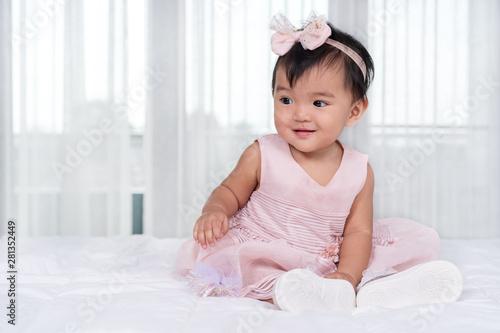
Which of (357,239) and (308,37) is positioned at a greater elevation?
(308,37)

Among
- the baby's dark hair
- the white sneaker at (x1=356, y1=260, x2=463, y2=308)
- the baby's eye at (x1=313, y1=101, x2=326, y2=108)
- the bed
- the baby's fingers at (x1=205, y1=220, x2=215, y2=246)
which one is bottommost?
the bed

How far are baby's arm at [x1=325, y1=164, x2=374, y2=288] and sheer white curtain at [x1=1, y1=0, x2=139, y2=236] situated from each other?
1.25 m

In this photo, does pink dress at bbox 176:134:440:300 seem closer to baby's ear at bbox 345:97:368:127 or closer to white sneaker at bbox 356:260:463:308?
baby's ear at bbox 345:97:368:127

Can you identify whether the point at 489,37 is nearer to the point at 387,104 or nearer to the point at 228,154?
the point at 387,104

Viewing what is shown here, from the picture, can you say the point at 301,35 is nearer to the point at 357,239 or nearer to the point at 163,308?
the point at 357,239

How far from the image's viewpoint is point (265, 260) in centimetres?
102

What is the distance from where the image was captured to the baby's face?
1071mm

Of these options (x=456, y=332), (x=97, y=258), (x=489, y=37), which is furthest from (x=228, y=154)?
(x=456, y=332)

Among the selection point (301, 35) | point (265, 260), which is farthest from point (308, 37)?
point (265, 260)

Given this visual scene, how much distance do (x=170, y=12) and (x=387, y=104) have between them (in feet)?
3.56


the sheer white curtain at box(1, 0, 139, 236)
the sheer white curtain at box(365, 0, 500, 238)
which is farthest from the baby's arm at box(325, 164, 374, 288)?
the sheer white curtain at box(1, 0, 139, 236)

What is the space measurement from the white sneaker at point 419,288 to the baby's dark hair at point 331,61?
459mm

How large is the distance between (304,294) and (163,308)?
24cm

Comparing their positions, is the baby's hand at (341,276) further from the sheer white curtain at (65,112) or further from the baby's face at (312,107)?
the sheer white curtain at (65,112)
